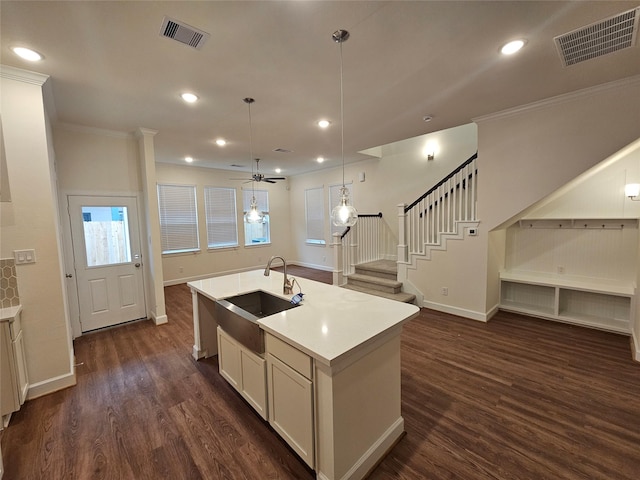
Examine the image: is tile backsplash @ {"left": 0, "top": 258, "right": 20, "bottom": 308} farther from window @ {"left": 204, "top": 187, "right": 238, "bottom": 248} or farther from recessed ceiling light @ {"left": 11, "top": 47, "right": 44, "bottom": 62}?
window @ {"left": 204, "top": 187, "right": 238, "bottom": 248}

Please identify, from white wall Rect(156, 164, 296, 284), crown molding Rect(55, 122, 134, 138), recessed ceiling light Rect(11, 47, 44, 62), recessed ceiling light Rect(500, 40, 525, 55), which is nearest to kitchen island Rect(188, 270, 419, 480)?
recessed ceiling light Rect(500, 40, 525, 55)

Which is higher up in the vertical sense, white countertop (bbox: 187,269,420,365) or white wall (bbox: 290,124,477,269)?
white wall (bbox: 290,124,477,269)

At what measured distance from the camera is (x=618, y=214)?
137 inches

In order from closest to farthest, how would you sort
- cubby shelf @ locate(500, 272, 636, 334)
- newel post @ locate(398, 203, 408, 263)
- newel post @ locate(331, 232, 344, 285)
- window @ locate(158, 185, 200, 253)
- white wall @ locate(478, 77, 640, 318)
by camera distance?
white wall @ locate(478, 77, 640, 318) < cubby shelf @ locate(500, 272, 636, 334) < newel post @ locate(398, 203, 408, 263) < newel post @ locate(331, 232, 344, 285) < window @ locate(158, 185, 200, 253)

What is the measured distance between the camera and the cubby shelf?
138 inches

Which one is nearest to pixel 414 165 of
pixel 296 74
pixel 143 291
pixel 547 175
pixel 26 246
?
pixel 547 175

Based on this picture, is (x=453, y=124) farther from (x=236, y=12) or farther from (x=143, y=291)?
(x=143, y=291)

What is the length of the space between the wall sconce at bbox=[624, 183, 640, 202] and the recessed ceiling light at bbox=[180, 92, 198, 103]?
5.17 meters

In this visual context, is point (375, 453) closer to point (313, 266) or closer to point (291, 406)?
point (291, 406)

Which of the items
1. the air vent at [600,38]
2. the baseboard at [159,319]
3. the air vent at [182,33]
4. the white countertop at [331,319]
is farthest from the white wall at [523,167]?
the baseboard at [159,319]

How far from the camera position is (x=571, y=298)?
392 centimetres

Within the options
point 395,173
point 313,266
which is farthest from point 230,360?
point 313,266

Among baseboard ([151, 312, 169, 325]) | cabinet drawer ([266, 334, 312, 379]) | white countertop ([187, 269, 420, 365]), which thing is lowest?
baseboard ([151, 312, 169, 325])

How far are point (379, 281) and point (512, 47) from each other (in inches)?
143
